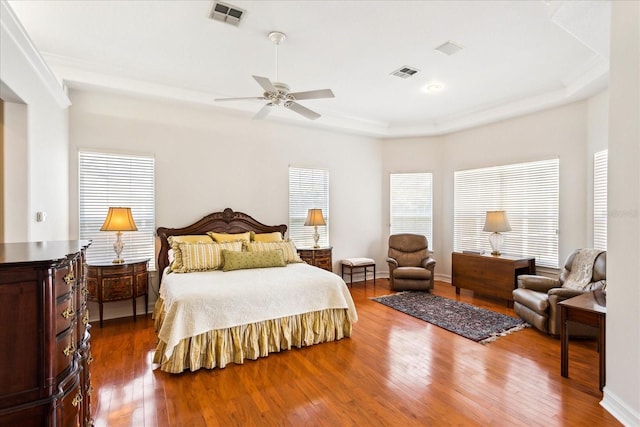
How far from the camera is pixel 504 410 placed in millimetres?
2281

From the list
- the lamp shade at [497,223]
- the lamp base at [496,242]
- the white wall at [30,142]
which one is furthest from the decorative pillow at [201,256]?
the lamp base at [496,242]

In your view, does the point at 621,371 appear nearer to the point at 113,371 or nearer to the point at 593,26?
the point at 593,26

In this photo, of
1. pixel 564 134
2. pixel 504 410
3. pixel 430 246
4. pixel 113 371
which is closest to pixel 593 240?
pixel 564 134

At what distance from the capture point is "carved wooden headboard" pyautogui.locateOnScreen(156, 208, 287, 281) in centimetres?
450

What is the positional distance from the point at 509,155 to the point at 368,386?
15.1ft

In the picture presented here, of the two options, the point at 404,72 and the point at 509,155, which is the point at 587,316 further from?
the point at 509,155

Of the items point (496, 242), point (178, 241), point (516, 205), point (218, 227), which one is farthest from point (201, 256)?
point (516, 205)

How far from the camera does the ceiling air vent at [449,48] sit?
131 inches

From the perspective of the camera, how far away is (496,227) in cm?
501

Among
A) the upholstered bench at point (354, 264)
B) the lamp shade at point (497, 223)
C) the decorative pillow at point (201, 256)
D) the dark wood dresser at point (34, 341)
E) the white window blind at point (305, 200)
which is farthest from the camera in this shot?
the upholstered bench at point (354, 264)

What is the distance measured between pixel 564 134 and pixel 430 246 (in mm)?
2935

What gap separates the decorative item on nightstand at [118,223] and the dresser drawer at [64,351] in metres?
2.65

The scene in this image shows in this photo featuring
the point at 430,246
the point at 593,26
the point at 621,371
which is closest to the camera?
the point at 621,371

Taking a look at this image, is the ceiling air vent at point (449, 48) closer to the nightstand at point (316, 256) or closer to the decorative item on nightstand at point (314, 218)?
the decorative item on nightstand at point (314, 218)
